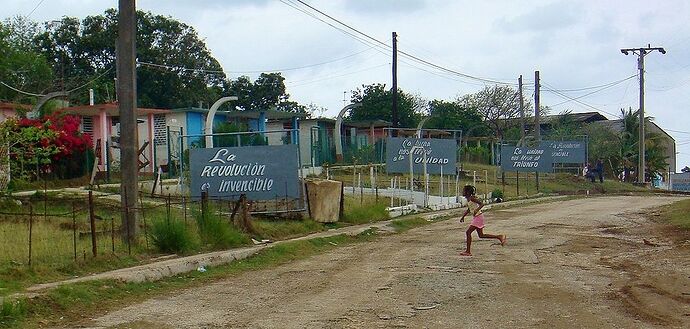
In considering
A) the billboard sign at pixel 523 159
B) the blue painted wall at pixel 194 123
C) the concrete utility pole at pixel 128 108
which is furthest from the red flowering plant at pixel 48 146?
the billboard sign at pixel 523 159

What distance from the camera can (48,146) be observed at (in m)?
23.8

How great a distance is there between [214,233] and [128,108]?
308cm

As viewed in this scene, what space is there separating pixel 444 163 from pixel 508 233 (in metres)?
12.1

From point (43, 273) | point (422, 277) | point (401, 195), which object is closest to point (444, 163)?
point (401, 195)

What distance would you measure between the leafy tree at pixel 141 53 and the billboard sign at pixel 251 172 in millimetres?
40308

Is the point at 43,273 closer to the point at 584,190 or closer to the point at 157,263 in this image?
the point at 157,263

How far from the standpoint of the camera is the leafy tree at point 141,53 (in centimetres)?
6131

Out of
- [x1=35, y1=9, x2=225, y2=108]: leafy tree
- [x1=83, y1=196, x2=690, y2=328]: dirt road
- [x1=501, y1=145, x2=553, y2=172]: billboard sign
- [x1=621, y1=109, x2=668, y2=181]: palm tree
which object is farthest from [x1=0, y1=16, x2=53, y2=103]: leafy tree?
[x1=621, y1=109, x2=668, y2=181]: palm tree

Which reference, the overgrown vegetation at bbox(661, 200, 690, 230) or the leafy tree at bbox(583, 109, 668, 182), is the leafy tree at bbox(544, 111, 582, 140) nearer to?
the leafy tree at bbox(583, 109, 668, 182)

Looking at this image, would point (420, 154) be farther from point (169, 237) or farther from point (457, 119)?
point (457, 119)

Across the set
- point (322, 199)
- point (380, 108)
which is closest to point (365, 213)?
point (322, 199)

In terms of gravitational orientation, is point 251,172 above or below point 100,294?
above

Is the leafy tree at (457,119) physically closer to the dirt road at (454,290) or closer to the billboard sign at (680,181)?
the billboard sign at (680,181)

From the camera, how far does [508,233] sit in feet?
71.6
